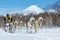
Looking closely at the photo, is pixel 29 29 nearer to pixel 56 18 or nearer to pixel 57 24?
pixel 57 24

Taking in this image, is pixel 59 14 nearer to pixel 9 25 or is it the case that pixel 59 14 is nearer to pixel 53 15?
pixel 53 15

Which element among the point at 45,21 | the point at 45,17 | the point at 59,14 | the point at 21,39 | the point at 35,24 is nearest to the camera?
the point at 21,39

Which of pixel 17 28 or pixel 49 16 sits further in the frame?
pixel 49 16

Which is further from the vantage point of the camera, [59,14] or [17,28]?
[59,14]

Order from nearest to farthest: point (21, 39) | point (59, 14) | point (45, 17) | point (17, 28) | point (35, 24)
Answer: point (21, 39) < point (35, 24) < point (17, 28) < point (45, 17) < point (59, 14)

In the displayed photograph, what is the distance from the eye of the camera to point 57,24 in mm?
20625

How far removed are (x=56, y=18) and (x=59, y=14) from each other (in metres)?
2.26

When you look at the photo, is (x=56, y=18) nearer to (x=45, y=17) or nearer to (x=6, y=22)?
(x=45, y=17)

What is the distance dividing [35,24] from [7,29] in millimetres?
1934

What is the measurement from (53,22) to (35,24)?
7180 millimetres

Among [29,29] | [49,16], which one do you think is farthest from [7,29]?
[49,16]

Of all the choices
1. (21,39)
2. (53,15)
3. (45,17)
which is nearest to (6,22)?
(21,39)

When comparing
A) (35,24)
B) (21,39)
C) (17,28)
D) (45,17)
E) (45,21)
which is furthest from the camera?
(45,17)

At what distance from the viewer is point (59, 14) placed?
24.3 metres
